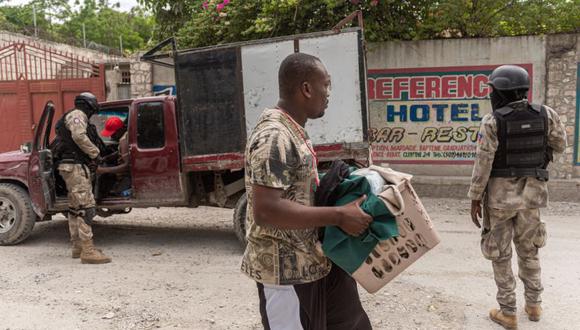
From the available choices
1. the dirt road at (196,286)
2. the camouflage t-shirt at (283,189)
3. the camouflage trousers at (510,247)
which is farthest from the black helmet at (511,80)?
the camouflage t-shirt at (283,189)

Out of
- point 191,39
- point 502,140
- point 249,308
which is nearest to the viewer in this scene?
point 502,140

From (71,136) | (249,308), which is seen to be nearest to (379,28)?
(71,136)

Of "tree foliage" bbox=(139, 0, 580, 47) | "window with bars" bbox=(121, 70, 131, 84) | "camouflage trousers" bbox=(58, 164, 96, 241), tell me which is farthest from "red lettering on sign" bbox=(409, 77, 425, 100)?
"window with bars" bbox=(121, 70, 131, 84)

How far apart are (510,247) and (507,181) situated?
1.58 ft

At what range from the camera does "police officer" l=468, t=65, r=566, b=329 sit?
3.50 metres

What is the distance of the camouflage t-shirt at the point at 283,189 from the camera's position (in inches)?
72.6

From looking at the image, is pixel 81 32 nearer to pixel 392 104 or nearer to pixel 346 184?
pixel 392 104

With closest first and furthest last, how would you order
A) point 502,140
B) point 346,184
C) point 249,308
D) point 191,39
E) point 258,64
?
1. point 346,184
2. point 502,140
3. point 249,308
4. point 258,64
5. point 191,39

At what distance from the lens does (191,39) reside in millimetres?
9570

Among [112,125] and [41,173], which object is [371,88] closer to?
[112,125]

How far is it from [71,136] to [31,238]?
1937 millimetres

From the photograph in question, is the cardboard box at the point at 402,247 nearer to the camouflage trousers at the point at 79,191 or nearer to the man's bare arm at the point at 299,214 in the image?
the man's bare arm at the point at 299,214

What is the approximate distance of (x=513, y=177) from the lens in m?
3.55

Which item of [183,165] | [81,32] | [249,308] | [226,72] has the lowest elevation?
[249,308]
